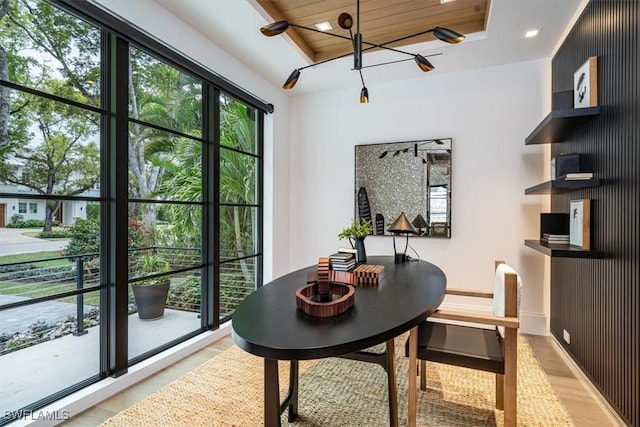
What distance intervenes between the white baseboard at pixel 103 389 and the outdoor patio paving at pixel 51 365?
10 centimetres

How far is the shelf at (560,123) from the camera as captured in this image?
7.15 feet

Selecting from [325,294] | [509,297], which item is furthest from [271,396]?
[509,297]

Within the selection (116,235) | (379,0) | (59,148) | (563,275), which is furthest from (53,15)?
(563,275)

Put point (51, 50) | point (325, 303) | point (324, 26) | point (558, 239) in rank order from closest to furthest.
Answer: point (325, 303), point (51, 50), point (558, 239), point (324, 26)

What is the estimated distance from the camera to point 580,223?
234 cm

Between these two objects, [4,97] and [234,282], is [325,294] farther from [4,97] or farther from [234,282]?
[234,282]

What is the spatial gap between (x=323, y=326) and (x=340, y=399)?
1.17 m

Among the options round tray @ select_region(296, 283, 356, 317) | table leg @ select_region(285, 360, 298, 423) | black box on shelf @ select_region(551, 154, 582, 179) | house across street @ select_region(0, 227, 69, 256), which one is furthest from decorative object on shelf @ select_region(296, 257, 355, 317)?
black box on shelf @ select_region(551, 154, 582, 179)

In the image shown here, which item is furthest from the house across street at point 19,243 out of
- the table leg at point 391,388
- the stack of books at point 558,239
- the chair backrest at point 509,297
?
the stack of books at point 558,239

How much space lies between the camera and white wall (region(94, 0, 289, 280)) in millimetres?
2297

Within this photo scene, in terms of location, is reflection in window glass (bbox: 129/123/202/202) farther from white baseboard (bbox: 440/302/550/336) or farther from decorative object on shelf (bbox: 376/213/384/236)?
white baseboard (bbox: 440/302/550/336)

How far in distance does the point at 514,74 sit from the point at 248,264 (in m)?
3.49

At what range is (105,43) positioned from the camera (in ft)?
7.24

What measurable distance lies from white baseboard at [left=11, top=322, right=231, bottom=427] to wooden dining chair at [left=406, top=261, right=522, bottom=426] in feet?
6.45
